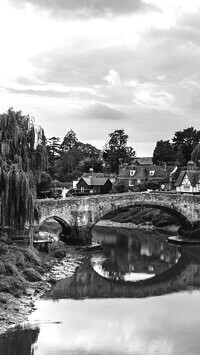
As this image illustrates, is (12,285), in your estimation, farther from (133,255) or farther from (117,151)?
(117,151)

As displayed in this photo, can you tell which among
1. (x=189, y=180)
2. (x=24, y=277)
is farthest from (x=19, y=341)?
(x=189, y=180)

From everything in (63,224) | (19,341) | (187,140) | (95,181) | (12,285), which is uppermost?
(187,140)

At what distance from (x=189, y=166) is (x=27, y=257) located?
4325cm

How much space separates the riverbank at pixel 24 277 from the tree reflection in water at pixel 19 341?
1.34ft

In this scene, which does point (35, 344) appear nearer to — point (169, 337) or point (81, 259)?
point (169, 337)

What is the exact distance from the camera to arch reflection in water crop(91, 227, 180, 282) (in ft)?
122

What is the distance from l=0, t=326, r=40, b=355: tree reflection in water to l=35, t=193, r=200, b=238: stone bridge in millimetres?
18984

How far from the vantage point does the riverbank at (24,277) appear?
2420cm

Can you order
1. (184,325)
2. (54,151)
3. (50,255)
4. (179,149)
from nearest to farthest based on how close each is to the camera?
(184,325)
(50,255)
(179,149)
(54,151)

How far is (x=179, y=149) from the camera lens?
90500 mm

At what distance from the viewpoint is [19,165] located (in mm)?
31562

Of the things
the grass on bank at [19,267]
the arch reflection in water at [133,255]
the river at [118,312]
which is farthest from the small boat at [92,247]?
the grass on bank at [19,267]

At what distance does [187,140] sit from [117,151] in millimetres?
11730

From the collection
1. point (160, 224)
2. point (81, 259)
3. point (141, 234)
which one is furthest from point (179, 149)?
point (81, 259)
